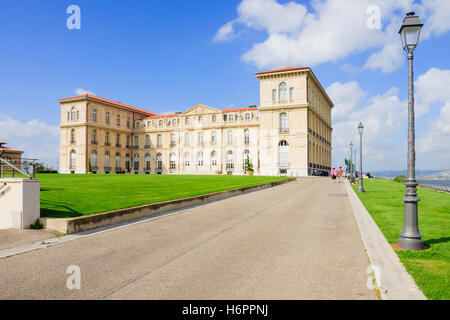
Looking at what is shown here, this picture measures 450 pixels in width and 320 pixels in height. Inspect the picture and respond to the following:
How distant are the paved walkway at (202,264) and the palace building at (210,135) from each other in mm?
46884

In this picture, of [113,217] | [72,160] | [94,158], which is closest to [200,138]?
[94,158]

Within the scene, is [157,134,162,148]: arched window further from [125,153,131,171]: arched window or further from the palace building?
[125,153,131,171]: arched window

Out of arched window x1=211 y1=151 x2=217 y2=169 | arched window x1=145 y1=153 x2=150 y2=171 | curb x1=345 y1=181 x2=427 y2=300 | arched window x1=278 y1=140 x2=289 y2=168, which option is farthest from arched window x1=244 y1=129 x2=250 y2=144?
curb x1=345 y1=181 x2=427 y2=300

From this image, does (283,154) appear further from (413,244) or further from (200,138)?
(413,244)

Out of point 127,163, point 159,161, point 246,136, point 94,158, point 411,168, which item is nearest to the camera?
point 411,168

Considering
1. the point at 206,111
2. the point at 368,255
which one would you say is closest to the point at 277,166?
the point at 206,111

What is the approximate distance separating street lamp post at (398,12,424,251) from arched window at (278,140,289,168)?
158ft

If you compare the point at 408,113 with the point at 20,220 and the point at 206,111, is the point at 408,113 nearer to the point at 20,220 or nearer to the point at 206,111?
the point at 20,220

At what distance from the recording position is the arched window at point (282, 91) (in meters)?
55.8

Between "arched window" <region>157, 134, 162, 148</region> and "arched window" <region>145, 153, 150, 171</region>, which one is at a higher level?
"arched window" <region>157, 134, 162, 148</region>

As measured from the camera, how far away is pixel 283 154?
55.5 m

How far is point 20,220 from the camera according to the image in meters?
8.27

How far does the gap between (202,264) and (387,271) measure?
3.14 m

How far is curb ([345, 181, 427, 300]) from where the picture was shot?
166 inches
